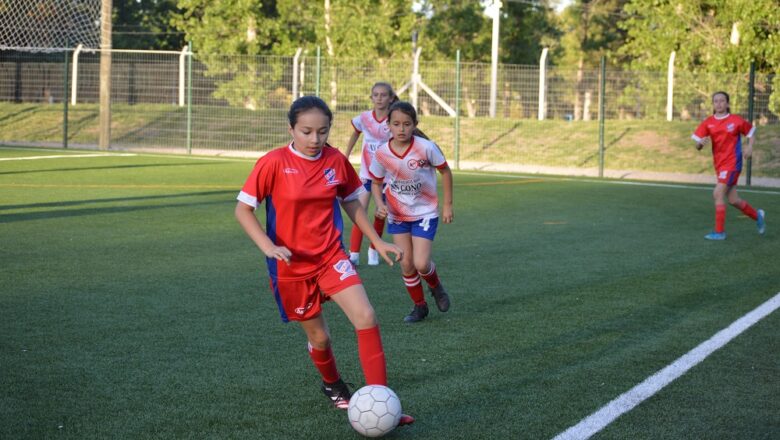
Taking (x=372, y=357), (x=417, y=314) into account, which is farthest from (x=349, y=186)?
(x=417, y=314)

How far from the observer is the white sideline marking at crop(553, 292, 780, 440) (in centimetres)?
464

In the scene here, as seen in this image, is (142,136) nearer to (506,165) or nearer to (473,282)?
(506,165)

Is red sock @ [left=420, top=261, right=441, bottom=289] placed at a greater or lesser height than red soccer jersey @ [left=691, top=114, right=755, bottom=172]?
lesser

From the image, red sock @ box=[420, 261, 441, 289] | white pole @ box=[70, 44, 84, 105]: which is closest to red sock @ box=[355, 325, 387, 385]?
red sock @ box=[420, 261, 441, 289]

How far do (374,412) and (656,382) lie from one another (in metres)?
1.91

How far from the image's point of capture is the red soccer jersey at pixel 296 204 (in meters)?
4.73

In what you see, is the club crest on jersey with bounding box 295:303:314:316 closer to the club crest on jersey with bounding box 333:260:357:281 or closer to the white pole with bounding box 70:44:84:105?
the club crest on jersey with bounding box 333:260:357:281

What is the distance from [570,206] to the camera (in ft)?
50.2

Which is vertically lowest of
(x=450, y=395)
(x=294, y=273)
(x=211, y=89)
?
(x=450, y=395)

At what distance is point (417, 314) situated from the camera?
7137 millimetres

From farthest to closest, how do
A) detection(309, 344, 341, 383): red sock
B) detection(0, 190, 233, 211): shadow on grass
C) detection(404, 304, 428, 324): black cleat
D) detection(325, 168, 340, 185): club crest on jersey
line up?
detection(0, 190, 233, 211): shadow on grass < detection(404, 304, 428, 324): black cleat < detection(309, 344, 341, 383): red sock < detection(325, 168, 340, 185): club crest on jersey

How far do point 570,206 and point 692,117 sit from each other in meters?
12.3

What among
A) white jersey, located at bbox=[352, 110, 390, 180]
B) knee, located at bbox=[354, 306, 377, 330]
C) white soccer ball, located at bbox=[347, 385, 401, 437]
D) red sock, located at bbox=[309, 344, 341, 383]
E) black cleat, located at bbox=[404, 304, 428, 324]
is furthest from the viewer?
white jersey, located at bbox=[352, 110, 390, 180]

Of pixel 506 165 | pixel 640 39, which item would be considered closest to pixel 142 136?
pixel 506 165
